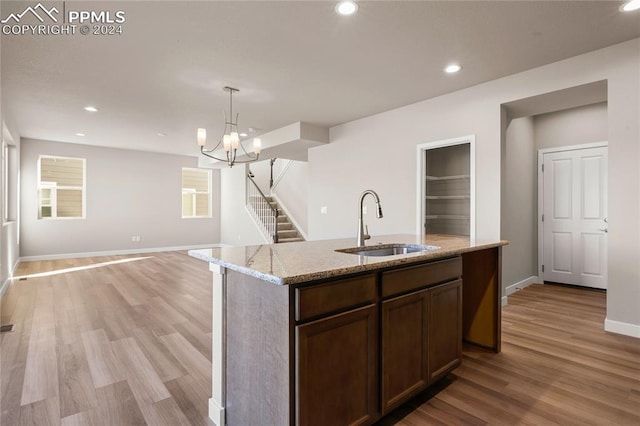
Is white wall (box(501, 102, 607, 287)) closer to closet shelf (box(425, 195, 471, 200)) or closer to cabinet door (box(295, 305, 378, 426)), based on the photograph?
closet shelf (box(425, 195, 471, 200))

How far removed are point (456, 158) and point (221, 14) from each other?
3478 millimetres

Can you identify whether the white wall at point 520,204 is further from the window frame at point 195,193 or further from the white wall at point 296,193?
the window frame at point 195,193

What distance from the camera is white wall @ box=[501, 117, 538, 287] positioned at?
185 inches

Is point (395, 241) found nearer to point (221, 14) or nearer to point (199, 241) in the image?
point (221, 14)

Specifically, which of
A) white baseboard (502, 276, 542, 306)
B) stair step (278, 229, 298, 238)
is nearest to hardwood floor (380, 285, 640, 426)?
white baseboard (502, 276, 542, 306)

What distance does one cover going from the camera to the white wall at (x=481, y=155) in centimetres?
304

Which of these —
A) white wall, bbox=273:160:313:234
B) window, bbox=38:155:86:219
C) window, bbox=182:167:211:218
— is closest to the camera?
window, bbox=38:155:86:219

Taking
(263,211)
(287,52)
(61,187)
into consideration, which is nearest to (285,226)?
(263,211)

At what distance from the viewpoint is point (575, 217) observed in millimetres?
4941

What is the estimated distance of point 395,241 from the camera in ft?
9.04

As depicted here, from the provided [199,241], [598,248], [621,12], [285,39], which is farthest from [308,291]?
[199,241]

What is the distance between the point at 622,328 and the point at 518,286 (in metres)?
1.76

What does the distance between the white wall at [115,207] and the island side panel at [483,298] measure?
8017 mm

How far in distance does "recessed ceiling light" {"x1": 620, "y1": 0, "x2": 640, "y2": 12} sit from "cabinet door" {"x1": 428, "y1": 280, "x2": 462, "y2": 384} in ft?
7.75
